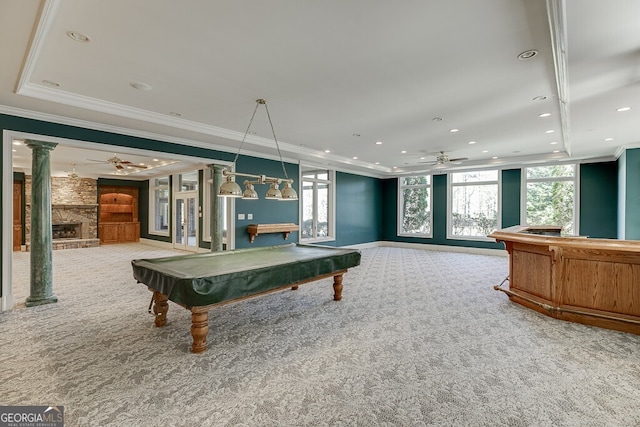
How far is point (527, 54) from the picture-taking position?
2775mm

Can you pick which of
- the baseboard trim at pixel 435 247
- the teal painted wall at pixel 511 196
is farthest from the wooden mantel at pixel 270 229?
the teal painted wall at pixel 511 196

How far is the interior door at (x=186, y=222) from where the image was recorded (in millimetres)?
9156

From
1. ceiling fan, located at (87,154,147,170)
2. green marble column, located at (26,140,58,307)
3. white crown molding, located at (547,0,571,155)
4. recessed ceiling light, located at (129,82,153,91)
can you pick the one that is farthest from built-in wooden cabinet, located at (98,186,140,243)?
white crown molding, located at (547,0,571,155)

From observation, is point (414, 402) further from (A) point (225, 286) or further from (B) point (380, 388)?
(A) point (225, 286)

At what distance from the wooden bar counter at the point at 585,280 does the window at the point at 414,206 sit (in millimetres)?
6125

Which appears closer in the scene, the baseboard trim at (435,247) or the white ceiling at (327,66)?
the white ceiling at (327,66)

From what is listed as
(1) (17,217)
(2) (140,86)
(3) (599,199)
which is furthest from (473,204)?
(1) (17,217)

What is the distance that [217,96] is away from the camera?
384 centimetres

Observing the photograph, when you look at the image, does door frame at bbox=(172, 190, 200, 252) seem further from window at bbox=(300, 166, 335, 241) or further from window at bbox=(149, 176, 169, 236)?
window at bbox=(300, 166, 335, 241)

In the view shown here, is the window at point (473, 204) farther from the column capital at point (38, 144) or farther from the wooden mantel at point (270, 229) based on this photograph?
the column capital at point (38, 144)

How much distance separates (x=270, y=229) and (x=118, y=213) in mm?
8458

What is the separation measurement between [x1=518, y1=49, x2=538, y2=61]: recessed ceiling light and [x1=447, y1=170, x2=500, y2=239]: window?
22.5 feet

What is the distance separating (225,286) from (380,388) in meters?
1.55

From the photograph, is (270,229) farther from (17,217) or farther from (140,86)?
(17,217)
